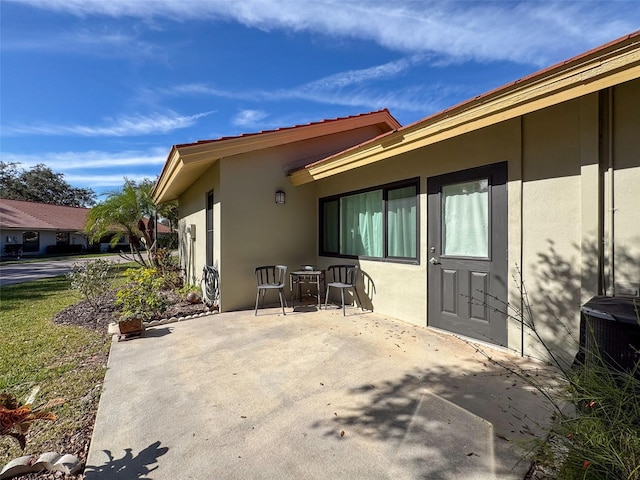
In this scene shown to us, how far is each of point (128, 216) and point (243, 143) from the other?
6678 mm

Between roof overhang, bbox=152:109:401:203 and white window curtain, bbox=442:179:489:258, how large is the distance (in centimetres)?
344

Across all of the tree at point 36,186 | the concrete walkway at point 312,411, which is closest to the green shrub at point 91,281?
the concrete walkway at point 312,411

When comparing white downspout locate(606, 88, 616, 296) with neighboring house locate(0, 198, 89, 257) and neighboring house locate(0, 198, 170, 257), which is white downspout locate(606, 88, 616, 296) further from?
A: neighboring house locate(0, 198, 89, 257)

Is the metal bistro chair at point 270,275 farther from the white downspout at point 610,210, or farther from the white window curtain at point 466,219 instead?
the white downspout at point 610,210

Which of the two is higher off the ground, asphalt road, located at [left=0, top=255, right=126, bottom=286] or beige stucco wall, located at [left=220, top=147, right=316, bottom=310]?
beige stucco wall, located at [left=220, top=147, right=316, bottom=310]

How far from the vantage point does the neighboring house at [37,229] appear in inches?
1008

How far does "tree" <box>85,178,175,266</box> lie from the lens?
10102 millimetres

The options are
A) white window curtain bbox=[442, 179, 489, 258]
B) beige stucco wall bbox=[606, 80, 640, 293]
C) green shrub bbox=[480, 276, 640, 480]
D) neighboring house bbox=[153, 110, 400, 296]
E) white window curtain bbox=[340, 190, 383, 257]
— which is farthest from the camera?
neighboring house bbox=[153, 110, 400, 296]

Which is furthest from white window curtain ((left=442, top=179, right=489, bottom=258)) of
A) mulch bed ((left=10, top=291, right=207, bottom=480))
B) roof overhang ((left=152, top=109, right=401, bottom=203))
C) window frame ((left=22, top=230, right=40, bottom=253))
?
window frame ((left=22, top=230, right=40, bottom=253))

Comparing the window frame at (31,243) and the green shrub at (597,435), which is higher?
the window frame at (31,243)

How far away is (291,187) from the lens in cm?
701

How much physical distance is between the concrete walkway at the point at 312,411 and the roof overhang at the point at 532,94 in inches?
108

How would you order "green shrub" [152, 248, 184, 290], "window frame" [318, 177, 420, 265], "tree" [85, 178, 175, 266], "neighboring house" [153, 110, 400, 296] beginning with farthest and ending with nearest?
A: "tree" [85, 178, 175, 266] < "green shrub" [152, 248, 184, 290] < "neighboring house" [153, 110, 400, 296] < "window frame" [318, 177, 420, 265]

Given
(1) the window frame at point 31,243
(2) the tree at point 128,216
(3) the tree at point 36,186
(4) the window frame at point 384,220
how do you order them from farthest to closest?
(3) the tree at point 36,186 < (1) the window frame at point 31,243 < (2) the tree at point 128,216 < (4) the window frame at point 384,220
